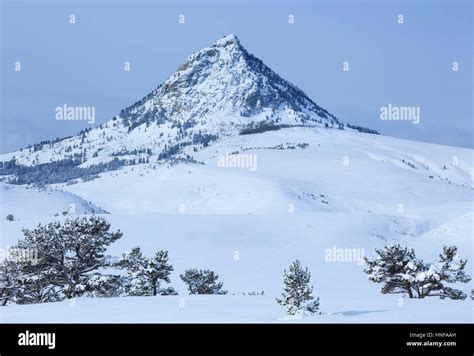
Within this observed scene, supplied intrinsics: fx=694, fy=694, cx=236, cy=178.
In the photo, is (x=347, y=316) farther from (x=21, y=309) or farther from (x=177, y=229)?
(x=177, y=229)

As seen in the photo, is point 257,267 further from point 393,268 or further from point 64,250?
point 64,250

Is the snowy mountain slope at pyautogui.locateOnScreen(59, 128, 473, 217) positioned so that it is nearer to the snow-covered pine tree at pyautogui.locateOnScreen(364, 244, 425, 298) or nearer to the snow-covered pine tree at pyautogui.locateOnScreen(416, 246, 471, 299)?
the snow-covered pine tree at pyautogui.locateOnScreen(364, 244, 425, 298)

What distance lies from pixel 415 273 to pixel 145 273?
11160mm

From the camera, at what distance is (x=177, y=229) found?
5216cm

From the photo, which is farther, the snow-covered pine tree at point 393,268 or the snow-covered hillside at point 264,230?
the snow-covered pine tree at point 393,268

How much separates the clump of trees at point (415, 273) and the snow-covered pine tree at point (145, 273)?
340 inches

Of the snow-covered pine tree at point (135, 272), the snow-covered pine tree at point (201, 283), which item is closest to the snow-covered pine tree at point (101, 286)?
the snow-covered pine tree at point (135, 272)

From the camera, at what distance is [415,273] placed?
27.5m

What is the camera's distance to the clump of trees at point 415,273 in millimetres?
26672

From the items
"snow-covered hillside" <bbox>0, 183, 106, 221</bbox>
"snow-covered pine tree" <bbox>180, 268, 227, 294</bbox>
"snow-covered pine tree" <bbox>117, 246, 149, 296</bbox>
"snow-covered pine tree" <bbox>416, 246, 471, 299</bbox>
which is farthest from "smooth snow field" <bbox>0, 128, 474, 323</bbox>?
"snow-covered pine tree" <bbox>117, 246, 149, 296</bbox>

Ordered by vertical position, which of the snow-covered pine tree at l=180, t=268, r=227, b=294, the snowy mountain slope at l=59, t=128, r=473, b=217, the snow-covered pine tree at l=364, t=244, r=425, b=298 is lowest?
the snow-covered pine tree at l=180, t=268, r=227, b=294

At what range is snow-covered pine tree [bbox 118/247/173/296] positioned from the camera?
29.3 meters

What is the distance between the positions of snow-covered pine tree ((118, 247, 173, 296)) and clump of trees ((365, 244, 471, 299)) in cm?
864

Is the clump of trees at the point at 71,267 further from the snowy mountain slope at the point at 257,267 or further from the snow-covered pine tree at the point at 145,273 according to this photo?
the snowy mountain slope at the point at 257,267
